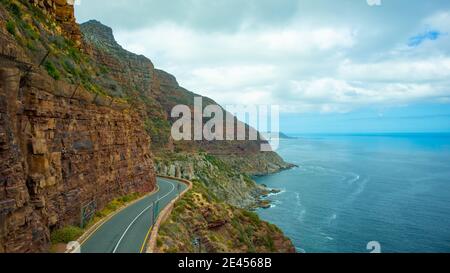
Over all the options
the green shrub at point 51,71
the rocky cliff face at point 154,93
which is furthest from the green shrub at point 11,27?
the rocky cliff face at point 154,93

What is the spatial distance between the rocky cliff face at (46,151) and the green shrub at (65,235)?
39cm

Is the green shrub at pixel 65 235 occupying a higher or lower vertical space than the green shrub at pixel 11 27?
lower

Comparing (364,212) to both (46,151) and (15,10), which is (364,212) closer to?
(46,151)

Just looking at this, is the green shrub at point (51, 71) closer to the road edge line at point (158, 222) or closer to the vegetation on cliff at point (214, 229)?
the road edge line at point (158, 222)

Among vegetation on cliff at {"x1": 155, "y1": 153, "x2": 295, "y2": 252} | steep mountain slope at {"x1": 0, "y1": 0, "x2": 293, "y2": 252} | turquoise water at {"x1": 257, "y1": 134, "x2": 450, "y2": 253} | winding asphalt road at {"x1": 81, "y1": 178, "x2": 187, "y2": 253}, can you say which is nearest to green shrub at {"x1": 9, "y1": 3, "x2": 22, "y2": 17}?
steep mountain slope at {"x1": 0, "y1": 0, "x2": 293, "y2": 252}

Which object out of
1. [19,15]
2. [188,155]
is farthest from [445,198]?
[19,15]

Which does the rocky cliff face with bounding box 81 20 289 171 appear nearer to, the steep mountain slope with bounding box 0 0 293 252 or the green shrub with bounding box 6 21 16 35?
the steep mountain slope with bounding box 0 0 293 252

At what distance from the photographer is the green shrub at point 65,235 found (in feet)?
56.6

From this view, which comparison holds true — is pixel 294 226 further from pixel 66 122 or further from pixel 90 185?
pixel 66 122

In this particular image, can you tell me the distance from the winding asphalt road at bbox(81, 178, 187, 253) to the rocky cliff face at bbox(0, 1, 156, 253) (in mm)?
1717

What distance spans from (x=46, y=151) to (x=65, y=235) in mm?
4444

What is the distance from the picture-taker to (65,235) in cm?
1764

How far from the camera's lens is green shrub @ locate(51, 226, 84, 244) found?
17250 mm

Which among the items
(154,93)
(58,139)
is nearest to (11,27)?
(58,139)
